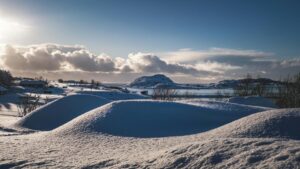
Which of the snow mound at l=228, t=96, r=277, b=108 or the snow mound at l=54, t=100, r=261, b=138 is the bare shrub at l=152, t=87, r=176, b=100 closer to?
the snow mound at l=228, t=96, r=277, b=108

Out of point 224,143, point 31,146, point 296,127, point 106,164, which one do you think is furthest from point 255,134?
point 31,146

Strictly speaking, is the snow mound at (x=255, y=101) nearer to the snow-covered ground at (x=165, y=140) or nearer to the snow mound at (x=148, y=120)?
the snow-covered ground at (x=165, y=140)

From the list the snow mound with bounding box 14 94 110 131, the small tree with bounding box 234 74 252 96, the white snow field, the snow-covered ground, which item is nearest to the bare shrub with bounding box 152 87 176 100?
the small tree with bounding box 234 74 252 96

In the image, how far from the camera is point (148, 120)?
1084 centimetres

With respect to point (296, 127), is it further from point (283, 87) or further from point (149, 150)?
point (283, 87)

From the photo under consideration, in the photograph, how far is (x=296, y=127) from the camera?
8406mm

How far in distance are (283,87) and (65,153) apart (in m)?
19.9

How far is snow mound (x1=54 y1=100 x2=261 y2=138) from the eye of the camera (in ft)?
32.8

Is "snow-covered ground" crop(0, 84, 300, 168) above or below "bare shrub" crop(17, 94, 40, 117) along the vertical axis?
above

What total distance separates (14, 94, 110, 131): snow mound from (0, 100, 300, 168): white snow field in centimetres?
489

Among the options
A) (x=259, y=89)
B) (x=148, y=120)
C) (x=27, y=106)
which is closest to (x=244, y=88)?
(x=259, y=89)

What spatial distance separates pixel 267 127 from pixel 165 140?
241 cm

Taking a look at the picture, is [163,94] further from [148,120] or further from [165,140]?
[165,140]

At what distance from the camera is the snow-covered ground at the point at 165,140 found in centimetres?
559
